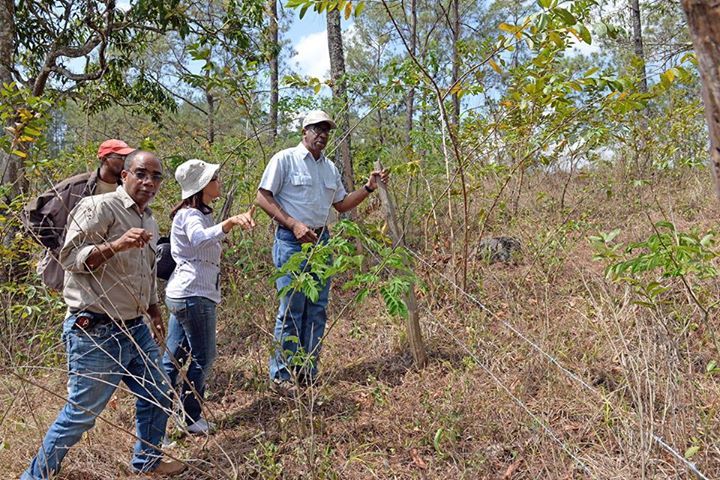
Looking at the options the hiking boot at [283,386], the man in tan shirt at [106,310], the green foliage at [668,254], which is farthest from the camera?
the hiking boot at [283,386]

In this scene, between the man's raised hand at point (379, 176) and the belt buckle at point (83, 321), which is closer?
the belt buckle at point (83, 321)

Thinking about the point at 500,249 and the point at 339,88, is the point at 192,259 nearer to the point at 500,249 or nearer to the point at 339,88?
the point at 339,88

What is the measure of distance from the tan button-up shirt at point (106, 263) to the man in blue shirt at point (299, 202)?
2.66 ft

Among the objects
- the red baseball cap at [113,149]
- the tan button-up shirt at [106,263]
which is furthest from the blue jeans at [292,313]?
the red baseball cap at [113,149]

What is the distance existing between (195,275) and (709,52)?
2396 millimetres

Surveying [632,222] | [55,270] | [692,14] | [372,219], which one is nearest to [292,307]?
[55,270]

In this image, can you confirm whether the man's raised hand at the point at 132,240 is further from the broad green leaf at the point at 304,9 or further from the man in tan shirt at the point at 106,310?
the broad green leaf at the point at 304,9

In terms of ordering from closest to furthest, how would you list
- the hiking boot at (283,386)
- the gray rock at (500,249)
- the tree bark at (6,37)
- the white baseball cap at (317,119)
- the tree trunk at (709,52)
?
the tree trunk at (709,52) < the hiking boot at (283,386) < the white baseball cap at (317,119) < the tree bark at (6,37) < the gray rock at (500,249)

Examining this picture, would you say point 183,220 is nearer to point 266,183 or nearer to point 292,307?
point 266,183

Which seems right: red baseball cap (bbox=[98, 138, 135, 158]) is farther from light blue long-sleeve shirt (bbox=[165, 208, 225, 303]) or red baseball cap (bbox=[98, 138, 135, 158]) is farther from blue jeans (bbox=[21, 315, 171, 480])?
blue jeans (bbox=[21, 315, 171, 480])

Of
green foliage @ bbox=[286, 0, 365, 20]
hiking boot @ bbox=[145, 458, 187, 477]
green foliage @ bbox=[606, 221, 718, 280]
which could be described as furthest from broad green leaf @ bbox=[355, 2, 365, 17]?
hiking boot @ bbox=[145, 458, 187, 477]

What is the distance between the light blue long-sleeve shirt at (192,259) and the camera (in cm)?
264

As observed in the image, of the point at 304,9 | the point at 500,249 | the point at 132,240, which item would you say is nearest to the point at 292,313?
the point at 132,240

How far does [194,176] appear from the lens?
2.66 metres
